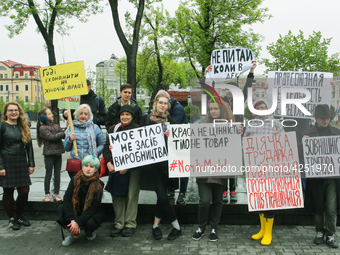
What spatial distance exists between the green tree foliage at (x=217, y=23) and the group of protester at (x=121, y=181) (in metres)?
17.9

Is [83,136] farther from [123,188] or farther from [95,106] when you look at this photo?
[95,106]

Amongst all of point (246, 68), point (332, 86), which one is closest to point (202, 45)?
point (246, 68)

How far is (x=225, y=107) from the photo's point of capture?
4.46 meters

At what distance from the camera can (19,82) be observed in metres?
98.6

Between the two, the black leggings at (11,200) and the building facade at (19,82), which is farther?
the building facade at (19,82)

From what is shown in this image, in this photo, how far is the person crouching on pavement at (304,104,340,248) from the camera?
13.6 feet

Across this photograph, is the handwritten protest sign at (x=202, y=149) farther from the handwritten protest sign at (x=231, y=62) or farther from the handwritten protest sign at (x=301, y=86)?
the handwritten protest sign at (x=231, y=62)

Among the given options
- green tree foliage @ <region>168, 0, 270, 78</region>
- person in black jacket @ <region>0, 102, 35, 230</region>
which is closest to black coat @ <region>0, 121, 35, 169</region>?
person in black jacket @ <region>0, 102, 35, 230</region>

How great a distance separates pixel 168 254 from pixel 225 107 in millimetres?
2086

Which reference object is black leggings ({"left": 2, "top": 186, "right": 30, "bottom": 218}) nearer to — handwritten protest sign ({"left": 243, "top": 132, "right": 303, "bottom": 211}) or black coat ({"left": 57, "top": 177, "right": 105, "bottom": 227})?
black coat ({"left": 57, "top": 177, "right": 105, "bottom": 227})

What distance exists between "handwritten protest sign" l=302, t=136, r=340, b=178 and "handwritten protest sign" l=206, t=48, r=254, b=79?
79.5 inches

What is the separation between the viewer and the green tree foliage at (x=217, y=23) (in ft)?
71.8

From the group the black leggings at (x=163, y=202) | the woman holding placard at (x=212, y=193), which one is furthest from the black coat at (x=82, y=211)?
the woman holding placard at (x=212, y=193)

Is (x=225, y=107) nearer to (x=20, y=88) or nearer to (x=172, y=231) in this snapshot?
(x=172, y=231)
